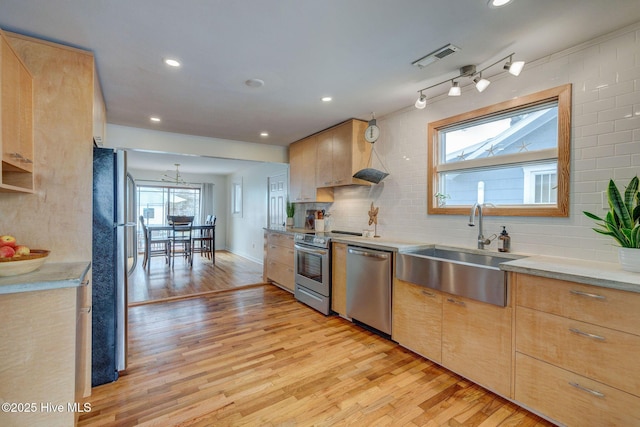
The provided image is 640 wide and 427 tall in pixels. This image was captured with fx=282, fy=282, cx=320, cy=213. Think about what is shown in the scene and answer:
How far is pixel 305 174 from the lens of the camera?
4.37 m

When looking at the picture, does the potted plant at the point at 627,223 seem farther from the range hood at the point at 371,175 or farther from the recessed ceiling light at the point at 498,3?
the range hood at the point at 371,175

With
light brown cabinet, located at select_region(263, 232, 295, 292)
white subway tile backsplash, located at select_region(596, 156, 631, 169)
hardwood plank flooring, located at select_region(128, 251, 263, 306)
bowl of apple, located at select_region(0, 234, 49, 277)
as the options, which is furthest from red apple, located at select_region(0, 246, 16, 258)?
white subway tile backsplash, located at select_region(596, 156, 631, 169)

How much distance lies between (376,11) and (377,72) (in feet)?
2.36

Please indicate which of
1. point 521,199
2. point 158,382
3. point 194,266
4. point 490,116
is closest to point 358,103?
point 490,116

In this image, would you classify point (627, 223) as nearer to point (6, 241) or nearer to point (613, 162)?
point (613, 162)

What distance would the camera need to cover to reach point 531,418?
1700mm

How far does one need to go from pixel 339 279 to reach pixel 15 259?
256 centimetres

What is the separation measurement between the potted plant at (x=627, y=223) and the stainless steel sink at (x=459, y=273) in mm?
602

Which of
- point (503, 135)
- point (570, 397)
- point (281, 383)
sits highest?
point (503, 135)

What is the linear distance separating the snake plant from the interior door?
453 cm

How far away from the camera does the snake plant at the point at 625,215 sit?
1.57m

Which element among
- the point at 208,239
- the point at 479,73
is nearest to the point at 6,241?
the point at 479,73

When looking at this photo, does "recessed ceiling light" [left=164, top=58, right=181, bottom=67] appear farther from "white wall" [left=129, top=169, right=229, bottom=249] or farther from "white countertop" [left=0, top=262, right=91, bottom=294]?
"white wall" [left=129, top=169, right=229, bottom=249]

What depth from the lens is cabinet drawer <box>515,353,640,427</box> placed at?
1.39 meters
